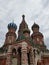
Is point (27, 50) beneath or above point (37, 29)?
beneath

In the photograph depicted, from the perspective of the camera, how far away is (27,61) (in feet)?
63.3

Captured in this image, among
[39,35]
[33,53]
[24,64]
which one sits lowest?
[24,64]

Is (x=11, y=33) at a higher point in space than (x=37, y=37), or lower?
higher

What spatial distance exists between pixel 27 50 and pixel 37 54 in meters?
2.82

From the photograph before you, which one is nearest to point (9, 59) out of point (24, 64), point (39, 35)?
point (24, 64)

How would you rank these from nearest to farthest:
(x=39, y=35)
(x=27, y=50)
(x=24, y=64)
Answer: (x=24, y=64) < (x=27, y=50) < (x=39, y=35)

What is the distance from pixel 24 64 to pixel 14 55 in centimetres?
259

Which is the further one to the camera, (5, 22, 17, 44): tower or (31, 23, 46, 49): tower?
(5, 22, 17, 44): tower

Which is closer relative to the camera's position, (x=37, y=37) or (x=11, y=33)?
(x=37, y=37)

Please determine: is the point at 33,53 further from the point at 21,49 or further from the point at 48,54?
the point at 48,54

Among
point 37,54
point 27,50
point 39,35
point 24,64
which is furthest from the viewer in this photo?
point 39,35

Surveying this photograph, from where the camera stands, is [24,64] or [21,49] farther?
[21,49]

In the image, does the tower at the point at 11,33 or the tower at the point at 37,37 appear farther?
the tower at the point at 11,33

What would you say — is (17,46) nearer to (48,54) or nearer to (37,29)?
(48,54)
